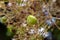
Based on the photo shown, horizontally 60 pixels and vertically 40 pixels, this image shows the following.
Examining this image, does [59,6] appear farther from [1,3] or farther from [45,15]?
[1,3]

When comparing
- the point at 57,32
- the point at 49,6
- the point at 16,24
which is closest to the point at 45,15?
the point at 49,6

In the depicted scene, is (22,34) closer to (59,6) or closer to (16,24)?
(16,24)

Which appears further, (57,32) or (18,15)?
(57,32)

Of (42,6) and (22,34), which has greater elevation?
(42,6)

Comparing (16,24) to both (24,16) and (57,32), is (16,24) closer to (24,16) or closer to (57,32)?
(24,16)

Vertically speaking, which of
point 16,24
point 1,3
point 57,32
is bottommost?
point 57,32

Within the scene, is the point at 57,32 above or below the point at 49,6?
below

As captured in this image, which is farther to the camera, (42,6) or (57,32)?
(57,32)

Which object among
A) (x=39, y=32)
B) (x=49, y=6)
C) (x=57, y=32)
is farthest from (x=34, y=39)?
(x=57, y=32)

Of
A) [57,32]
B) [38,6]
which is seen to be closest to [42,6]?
[38,6]
